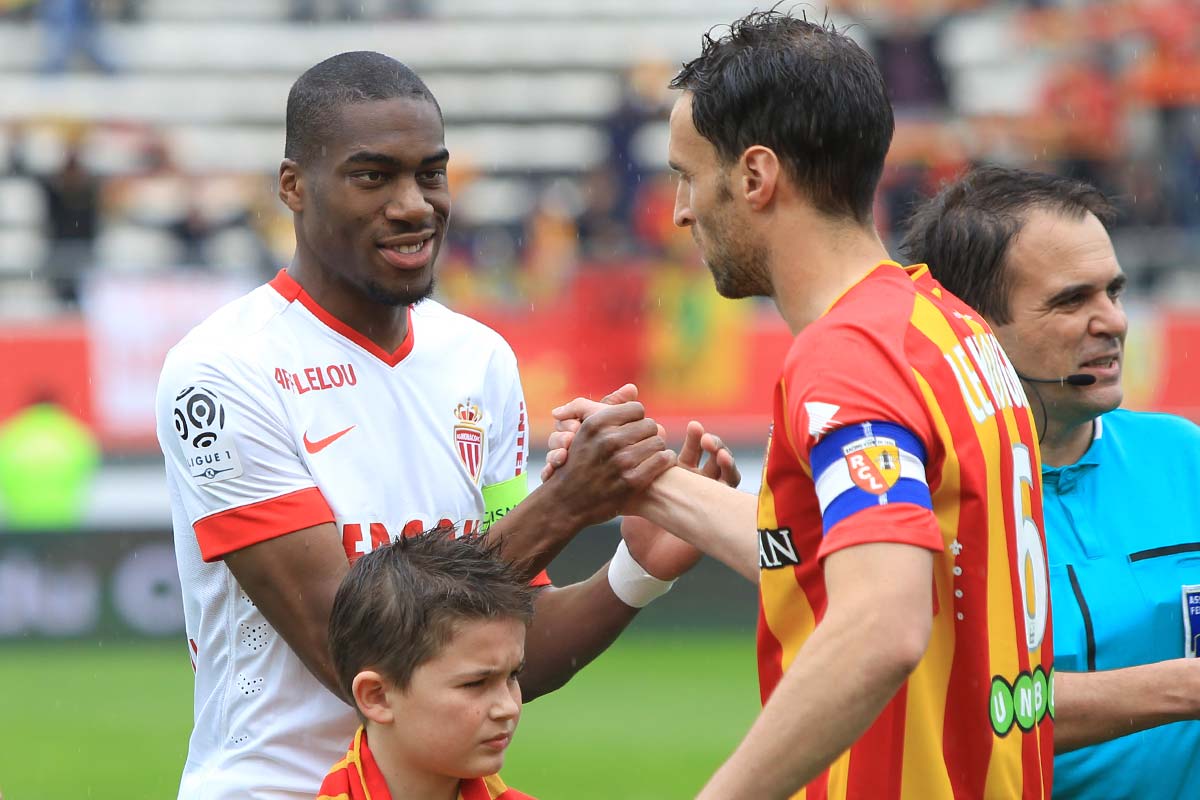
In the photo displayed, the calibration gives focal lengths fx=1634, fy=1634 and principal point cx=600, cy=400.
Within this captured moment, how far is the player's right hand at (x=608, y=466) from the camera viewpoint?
10.8 feet

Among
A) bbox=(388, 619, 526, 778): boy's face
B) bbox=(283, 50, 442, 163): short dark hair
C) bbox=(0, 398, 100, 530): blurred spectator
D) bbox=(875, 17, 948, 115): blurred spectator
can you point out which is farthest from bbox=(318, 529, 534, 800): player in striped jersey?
bbox=(875, 17, 948, 115): blurred spectator

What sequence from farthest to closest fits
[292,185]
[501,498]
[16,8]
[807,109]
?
[16,8], [501,498], [292,185], [807,109]

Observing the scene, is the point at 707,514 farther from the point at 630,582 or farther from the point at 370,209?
the point at 370,209

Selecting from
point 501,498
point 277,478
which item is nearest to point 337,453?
point 277,478

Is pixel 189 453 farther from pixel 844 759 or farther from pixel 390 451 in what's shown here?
pixel 844 759

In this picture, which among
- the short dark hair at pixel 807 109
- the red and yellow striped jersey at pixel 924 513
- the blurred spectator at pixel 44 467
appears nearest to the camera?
the red and yellow striped jersey at pixel 924 513

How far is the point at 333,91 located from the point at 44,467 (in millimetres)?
7579

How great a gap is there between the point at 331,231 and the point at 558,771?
17.2 feet

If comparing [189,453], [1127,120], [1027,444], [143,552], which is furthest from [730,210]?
[1127,120]

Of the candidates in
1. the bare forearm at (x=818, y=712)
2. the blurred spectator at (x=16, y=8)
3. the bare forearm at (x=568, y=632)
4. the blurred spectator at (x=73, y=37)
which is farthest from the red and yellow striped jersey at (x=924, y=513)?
the blurred spectator at (x=16, y=8)

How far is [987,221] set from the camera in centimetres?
341

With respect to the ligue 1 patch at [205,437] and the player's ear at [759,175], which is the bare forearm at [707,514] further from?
the ligue 1 patch at [205,437]

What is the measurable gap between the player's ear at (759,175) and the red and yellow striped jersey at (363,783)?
109cm

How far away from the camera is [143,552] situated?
10375 mm
